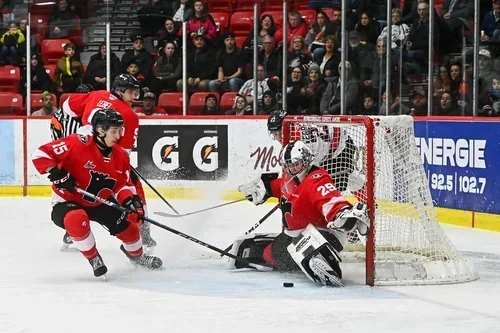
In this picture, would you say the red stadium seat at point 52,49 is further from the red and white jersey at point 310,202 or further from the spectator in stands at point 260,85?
the red and white jersey at point 310,202

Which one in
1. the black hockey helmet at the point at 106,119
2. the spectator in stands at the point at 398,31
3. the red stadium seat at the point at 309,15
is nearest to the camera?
the black hockey helmet at the point at 106,119

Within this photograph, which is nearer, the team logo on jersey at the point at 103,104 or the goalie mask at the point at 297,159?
the goalie mask at the point at 297,159

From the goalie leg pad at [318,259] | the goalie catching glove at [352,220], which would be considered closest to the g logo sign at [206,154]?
the goalie leg pad at [318,259]

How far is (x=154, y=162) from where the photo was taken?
10.1 m

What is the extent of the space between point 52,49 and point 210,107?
1.84 meters

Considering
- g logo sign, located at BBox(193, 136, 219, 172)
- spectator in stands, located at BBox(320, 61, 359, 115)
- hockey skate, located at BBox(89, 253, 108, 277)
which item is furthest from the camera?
g logo sign, located at BBox(193, 136, 219, 172)

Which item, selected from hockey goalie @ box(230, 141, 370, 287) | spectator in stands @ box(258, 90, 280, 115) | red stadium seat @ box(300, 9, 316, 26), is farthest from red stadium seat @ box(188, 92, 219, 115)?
hockey goalie @ box(230, 141, 370, 287)

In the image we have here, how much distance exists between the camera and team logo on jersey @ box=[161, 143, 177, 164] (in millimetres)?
10078

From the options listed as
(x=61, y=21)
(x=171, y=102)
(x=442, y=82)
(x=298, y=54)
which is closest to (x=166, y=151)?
(x=171, y=102)

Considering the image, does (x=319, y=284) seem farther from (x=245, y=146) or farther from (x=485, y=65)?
(x=245, y=146)

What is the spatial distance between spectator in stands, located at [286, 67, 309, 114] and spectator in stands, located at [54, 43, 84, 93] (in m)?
2.30

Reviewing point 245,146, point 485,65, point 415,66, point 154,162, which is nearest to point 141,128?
point 154,162

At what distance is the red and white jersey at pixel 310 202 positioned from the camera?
5.16m

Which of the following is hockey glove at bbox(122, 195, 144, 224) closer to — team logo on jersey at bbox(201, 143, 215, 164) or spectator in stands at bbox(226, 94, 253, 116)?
team logo on jersey at bbox(201, 143, 215, 164)
